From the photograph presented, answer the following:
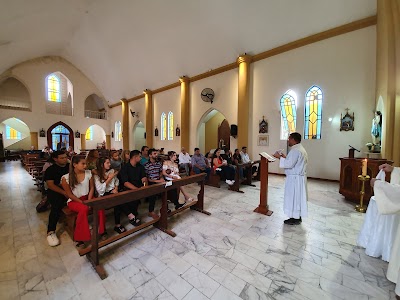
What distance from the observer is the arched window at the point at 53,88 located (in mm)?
16781

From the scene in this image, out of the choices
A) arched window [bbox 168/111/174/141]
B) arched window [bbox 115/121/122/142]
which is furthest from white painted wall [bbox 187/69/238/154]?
arched window [bbox 115/121/122/142]

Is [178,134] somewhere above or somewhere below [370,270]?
above

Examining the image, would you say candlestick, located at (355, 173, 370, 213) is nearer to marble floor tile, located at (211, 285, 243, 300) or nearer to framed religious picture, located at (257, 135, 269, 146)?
marble floor tile, located at (211, 285, 243, 300)

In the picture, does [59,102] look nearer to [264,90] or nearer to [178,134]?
[178,134]


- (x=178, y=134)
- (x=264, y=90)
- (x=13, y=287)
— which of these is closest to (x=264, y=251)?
(x=13, y=287)

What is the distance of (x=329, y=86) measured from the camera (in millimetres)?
6738

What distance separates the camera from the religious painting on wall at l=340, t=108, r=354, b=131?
6.34 m

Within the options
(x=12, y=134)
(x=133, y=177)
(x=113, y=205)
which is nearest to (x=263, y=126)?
(x=133, y=177)

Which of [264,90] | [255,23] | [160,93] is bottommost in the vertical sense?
[264,90]

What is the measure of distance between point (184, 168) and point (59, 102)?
17316mm

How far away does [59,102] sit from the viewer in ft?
57.1

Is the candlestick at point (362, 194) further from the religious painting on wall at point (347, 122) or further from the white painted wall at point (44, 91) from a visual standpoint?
the white painted wall at point (44, 91)

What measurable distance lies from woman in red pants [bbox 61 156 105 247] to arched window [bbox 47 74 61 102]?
19.1 meters

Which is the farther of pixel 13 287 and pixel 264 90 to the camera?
pixel 264 90
